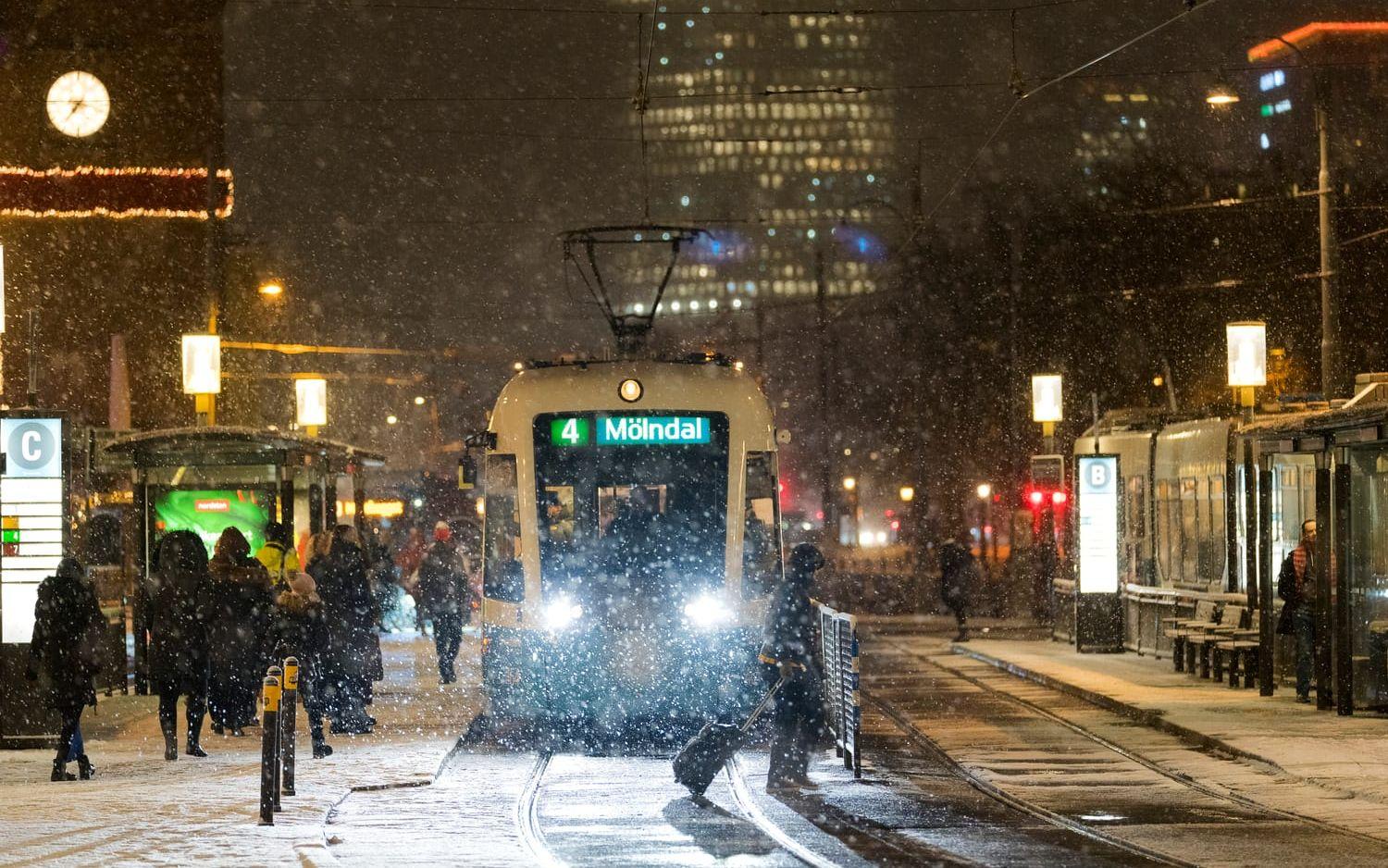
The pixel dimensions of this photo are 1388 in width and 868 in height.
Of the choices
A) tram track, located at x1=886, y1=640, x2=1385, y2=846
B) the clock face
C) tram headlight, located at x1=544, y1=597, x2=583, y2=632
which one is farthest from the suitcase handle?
the clock face

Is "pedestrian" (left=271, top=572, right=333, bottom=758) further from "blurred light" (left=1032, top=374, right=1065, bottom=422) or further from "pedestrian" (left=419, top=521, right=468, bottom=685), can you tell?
"blurred light" (left=1032, top=374, right=1065, bottom=422)

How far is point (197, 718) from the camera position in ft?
52.6

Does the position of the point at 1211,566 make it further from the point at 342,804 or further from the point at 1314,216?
the point at 1314,216

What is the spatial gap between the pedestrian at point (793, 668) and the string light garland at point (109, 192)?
1326 inches

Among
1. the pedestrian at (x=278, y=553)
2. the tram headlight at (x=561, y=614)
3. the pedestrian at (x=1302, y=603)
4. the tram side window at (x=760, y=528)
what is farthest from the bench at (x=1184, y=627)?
the pedestrian at (x=278, y=553)

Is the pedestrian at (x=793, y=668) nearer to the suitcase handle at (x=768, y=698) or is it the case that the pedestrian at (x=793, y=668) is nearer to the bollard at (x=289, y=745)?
the suitcase handle at (x=768, y=698)

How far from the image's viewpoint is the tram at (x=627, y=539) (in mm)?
17500

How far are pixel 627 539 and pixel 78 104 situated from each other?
32.4 meters

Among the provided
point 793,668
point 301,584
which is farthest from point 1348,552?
Result: point 301,584

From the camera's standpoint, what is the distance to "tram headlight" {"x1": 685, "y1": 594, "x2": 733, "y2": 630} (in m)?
17.7

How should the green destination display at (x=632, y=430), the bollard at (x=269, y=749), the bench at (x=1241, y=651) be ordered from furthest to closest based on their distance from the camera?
1. the bench at (x=1241, y=651)
2. the green destination display at (x=632, y=430)
3. the bollard at (x=269, y=749)

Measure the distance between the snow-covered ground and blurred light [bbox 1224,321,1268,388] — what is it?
460 inches

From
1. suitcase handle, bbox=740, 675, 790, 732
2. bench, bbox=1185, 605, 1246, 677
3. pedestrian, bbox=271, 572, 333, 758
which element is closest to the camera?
suitcase handle, bbox=740, 675, 790, 732

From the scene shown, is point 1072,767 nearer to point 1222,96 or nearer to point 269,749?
point 269,749
